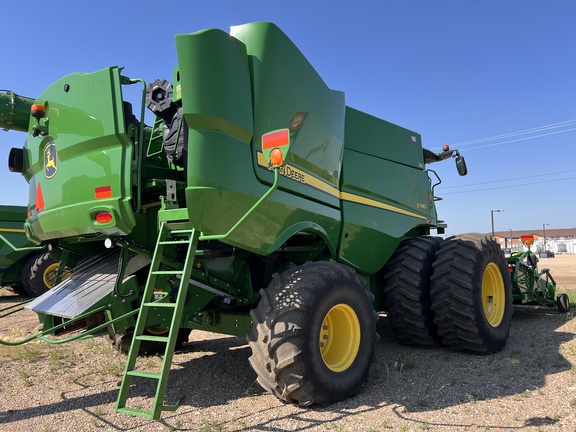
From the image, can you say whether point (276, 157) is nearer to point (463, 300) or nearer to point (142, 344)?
point (463, 300)

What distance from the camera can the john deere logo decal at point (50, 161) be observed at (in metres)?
4.28

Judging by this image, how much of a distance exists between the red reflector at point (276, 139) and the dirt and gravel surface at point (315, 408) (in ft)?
6.45

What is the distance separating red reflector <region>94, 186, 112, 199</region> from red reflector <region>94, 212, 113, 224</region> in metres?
0.14

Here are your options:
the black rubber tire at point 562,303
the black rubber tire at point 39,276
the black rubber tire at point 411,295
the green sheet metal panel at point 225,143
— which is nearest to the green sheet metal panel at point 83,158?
the green sheet metal panel at point 225,143

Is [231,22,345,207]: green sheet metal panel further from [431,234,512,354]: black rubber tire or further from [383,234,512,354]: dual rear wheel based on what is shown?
[431,234,512,354]: black rubber tire

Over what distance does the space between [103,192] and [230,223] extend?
1.17 meters

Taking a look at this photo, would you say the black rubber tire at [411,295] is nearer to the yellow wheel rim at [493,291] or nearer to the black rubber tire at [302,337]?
the yellow wheel rim at [493,291]

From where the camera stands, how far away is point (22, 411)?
381 centimetres

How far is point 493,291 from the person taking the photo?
19.9 feet

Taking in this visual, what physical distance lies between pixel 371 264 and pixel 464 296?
3.61 ft

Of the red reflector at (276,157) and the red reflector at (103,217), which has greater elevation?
the red reflector at (276,157)

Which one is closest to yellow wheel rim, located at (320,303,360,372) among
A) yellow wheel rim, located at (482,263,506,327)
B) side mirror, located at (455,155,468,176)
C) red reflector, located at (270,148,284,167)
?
red reflector, located at (270,148,284,167)

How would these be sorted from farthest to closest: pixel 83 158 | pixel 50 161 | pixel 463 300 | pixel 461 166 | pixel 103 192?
1. pixel 461 166
2. pixel 463 300
3. pixel 50 161
4. pixel 83 158
5. pixel 103 192

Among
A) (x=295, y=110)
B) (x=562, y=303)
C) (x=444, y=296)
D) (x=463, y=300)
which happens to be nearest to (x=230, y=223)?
(x=295, y=110)
